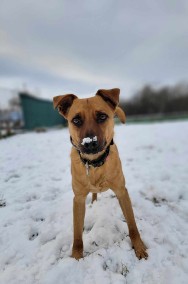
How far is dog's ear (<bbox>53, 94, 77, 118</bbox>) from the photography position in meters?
2.63

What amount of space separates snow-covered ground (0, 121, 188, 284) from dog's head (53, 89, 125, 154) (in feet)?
3.70

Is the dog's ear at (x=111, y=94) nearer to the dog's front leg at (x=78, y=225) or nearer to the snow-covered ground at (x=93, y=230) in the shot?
the dog's front leg at (x=78, y=225)

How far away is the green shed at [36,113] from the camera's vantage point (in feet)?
49.9

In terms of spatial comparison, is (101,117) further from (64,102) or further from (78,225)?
(78,225)

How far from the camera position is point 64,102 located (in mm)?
2721

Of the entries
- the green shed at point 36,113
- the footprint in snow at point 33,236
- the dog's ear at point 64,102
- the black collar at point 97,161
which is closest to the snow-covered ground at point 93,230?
the footprint in snow at point 33,236

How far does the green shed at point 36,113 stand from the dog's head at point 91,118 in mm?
13120

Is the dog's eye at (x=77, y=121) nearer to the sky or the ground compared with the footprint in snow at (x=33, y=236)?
nearer to the sky

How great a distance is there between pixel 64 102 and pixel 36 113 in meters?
14.0

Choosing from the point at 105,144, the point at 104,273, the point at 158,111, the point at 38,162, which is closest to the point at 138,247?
the point at 104,273

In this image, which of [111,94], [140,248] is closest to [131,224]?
[140,248]

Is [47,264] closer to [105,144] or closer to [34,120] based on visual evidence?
[105,144]

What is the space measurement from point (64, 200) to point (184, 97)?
121ft

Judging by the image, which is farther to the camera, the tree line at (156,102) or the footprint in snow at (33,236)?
the tree line at (156,102)
